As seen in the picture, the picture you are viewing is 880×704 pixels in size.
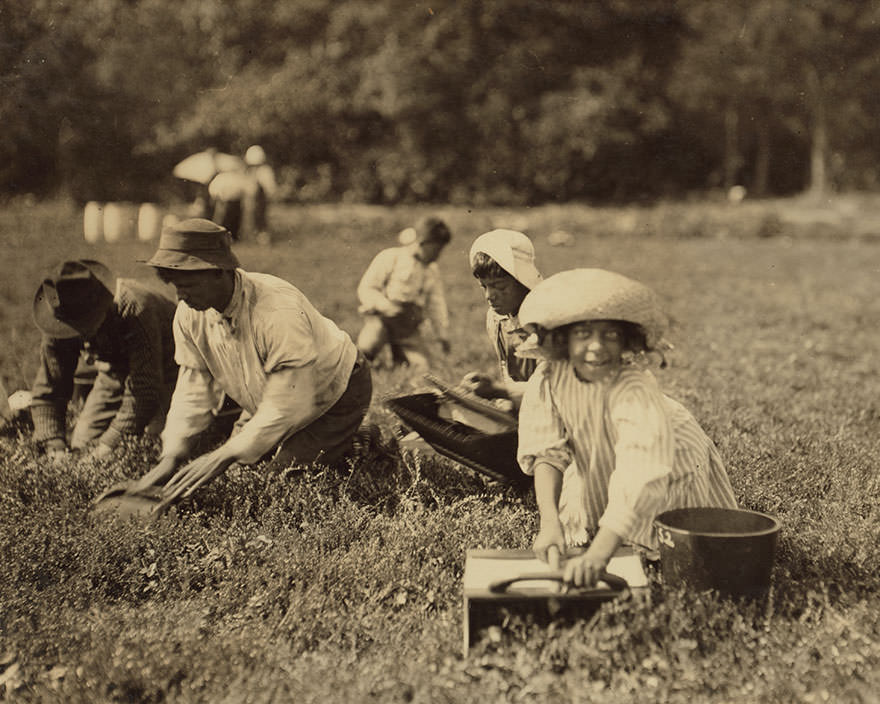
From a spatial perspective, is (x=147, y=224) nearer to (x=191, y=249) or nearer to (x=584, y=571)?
(x=191, y=249)

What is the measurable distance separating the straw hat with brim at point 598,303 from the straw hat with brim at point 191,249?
1.62 m

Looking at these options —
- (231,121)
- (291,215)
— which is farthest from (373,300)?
(231,121)

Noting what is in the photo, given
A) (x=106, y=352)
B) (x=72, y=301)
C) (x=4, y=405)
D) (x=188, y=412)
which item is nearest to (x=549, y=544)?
(x=188, y=412)

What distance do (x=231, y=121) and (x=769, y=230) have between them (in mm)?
17276

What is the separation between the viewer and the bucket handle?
3260 millimetres

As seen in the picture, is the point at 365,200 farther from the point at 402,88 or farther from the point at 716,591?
the point at 716,591

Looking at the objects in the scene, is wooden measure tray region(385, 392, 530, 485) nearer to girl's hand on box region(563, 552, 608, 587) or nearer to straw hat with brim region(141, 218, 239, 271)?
straw hat with brim region(141, 218, 239, 271)

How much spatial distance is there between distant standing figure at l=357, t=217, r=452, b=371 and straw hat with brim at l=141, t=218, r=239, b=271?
3909 mm

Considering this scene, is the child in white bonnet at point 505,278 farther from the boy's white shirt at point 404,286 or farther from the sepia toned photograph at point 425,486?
the boy's white shirt at point 404,286

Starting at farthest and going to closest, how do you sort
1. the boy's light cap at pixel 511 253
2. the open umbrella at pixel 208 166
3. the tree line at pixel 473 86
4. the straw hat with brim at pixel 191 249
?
1. the tree line at pixel 473 86
2. the open umbrella at pixel 208 166
3. the boy's light cap at pixel 511 253
4. the straw hat with brim at pixel 191 249

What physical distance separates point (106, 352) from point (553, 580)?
11.4 ft

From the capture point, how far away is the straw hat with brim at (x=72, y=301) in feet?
17.6

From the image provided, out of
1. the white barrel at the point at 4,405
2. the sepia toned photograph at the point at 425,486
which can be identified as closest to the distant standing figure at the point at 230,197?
the sepia toned photograph at the point at 425,486

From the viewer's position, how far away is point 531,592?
3.32 meters
